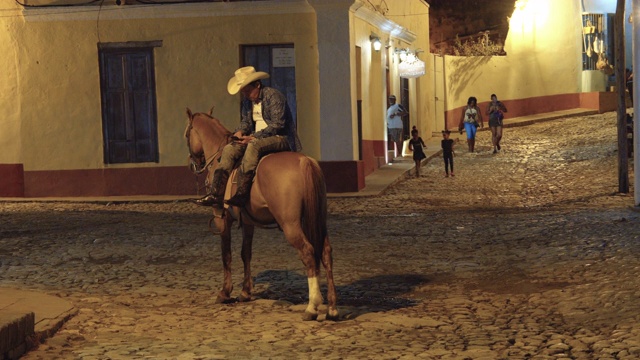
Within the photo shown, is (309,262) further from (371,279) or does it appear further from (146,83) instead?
(146,83)

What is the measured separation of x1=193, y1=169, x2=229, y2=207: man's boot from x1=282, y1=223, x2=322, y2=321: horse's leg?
1118 mm

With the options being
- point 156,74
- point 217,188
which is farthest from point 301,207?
point 156,74

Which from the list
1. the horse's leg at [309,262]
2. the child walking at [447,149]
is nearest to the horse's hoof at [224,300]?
the horse's leg at [309,262]

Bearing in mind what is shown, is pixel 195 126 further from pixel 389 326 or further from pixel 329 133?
pixel 329 133

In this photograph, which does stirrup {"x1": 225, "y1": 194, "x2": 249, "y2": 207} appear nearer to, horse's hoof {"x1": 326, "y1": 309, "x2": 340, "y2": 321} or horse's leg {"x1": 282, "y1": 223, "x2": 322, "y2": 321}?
horse's leg {"x1": 282, "y1": 223, "x2": 322, "y2": 321}

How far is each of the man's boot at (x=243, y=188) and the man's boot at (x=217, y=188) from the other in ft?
1.18

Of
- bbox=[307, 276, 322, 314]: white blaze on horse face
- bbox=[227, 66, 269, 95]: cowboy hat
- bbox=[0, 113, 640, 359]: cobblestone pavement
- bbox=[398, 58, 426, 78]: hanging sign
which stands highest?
bbox=[398, 58, 426, 78]: hanging sign

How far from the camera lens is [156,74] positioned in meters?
20.2

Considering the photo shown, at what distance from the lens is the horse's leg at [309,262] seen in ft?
27.9

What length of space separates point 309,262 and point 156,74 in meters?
12.4

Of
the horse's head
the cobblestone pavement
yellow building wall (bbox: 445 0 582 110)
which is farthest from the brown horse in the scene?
yellow building wall (bbox: 445 0 582 110)

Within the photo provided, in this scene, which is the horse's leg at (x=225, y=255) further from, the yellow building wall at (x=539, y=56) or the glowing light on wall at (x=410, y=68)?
the yellow building wall at (x=539, y=56)

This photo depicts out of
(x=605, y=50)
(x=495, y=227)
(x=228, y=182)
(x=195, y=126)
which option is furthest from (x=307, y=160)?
(x=605, y=50)

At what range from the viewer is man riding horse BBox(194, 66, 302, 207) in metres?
9.15
